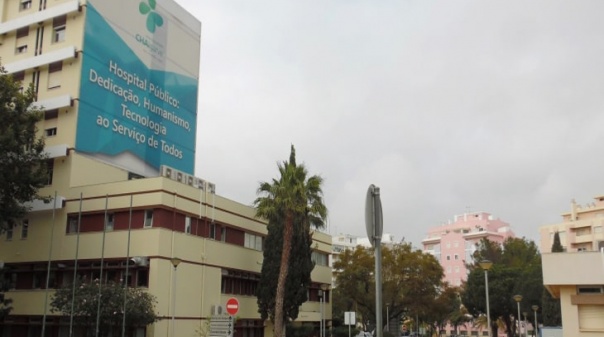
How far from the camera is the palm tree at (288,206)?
118 feet

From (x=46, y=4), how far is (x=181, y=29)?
10518 mm

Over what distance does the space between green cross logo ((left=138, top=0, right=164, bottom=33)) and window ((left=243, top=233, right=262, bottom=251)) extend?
16692mm

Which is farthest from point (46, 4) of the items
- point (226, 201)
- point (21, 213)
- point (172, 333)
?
point (172, 333)

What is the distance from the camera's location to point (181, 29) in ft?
159

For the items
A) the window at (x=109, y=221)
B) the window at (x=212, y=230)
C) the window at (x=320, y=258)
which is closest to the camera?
the window at (x=109, y=221)

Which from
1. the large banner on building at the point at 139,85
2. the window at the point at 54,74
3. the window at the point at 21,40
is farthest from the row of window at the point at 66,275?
the window at the point at 21,40

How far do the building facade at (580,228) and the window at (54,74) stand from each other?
259 feet

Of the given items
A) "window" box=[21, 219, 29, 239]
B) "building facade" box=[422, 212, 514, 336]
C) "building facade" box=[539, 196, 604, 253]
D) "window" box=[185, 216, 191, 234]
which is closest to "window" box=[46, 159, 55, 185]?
"window" box=[21, 219, 29, 239]

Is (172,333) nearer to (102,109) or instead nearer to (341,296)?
(102,109)

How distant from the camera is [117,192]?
113ft

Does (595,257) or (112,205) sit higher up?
(112,205)

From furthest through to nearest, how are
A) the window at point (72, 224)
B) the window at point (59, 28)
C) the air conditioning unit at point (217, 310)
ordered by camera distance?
the window at point (59, 28)
the air conditioning unit at point (217, 310)
the window at point (72, 224)

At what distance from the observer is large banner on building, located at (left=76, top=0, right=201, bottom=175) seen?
127 ft

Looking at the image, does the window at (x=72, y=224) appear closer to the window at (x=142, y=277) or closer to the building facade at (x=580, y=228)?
the window at (x=142, y=277)
